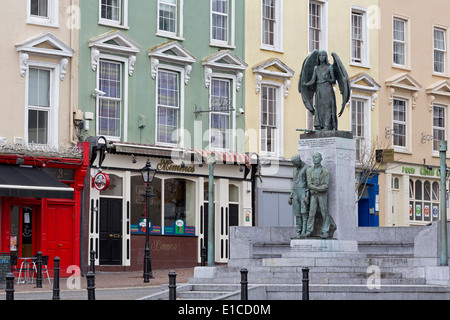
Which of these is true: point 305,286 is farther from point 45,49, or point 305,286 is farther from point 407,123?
point 407,123

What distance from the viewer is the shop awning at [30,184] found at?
32.0 m

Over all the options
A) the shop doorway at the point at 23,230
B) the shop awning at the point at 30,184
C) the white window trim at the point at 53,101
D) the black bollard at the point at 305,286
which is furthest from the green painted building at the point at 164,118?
the black bollard at the point at 305,286

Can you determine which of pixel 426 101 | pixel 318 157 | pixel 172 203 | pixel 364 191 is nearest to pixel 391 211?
pixel 364 191

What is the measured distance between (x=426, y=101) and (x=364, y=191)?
5422 millimetres

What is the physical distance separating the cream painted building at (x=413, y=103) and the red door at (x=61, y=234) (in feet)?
49.8

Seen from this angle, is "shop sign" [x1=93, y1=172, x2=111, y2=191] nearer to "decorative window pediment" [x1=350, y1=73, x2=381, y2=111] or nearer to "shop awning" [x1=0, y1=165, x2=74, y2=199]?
"shop awning" [x1=0, y1=165, x2=74, y2=199]

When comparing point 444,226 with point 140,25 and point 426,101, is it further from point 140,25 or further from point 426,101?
point 426,101

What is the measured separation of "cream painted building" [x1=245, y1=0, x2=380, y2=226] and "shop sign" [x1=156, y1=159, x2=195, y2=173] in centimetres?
303

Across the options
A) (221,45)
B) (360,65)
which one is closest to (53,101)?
(221,45)

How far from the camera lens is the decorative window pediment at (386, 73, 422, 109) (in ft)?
150

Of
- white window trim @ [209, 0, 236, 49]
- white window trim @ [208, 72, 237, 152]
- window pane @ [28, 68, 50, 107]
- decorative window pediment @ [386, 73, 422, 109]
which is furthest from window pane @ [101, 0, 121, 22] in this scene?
decorative window pediment @ [386, 73, 422, 109]

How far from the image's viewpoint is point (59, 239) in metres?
34.7

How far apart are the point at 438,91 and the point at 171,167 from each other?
14.9 m
